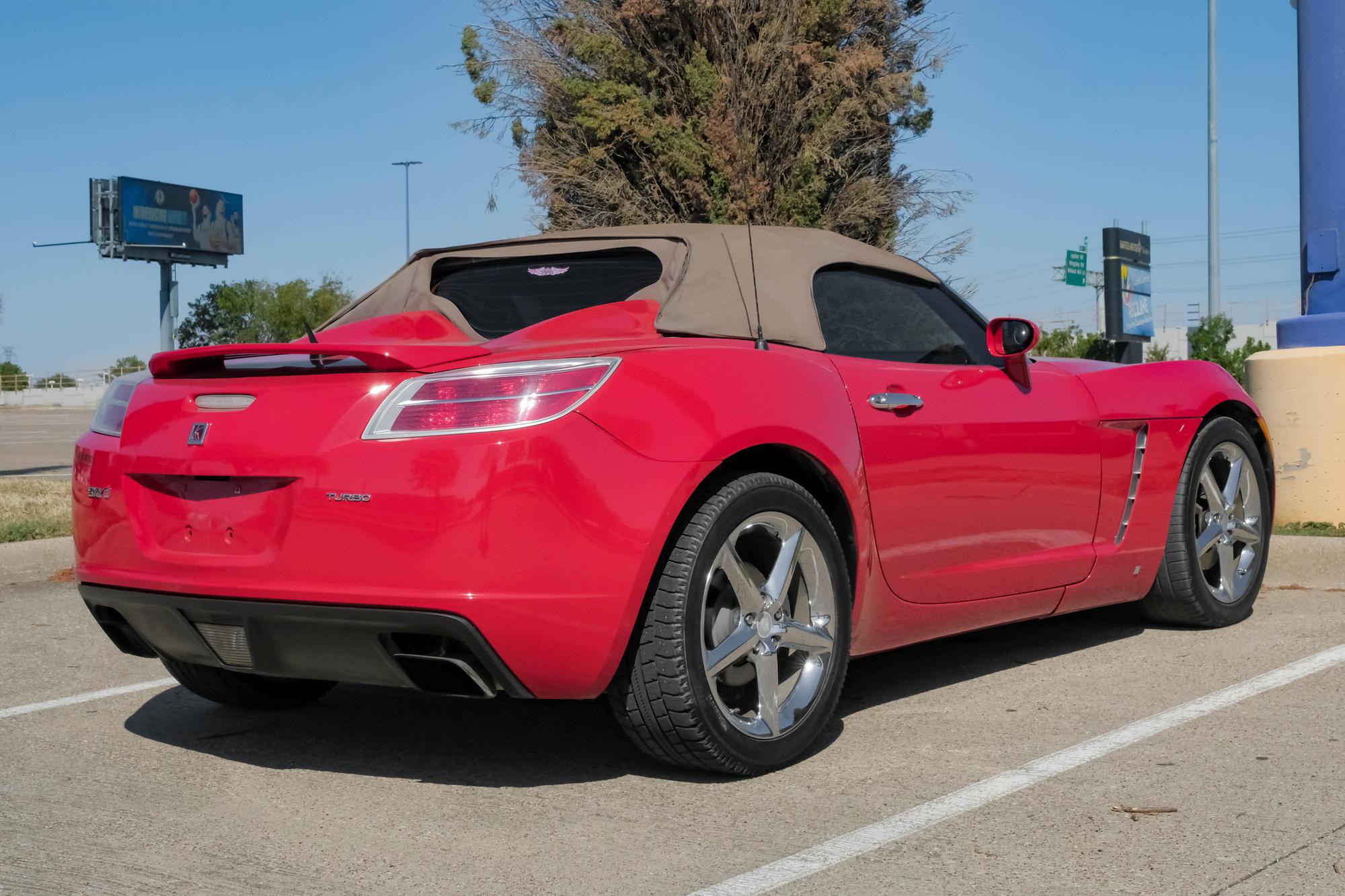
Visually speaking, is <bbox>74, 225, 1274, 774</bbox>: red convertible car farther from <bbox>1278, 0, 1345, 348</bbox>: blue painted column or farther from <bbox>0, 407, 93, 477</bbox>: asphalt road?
<bbox>1278, 0, 1345, 348</bbox>: blue painted column

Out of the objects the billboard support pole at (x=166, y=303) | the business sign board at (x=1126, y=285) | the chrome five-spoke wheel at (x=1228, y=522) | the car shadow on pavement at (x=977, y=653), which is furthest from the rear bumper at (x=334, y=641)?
the billboard support pole at (x=166, y=303)

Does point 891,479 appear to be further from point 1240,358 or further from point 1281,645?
point 1240,358

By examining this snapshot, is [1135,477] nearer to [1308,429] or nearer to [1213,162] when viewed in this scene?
[1308,429]

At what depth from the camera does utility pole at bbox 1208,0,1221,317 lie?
104 ft

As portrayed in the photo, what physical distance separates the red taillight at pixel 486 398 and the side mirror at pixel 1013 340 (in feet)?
5.80

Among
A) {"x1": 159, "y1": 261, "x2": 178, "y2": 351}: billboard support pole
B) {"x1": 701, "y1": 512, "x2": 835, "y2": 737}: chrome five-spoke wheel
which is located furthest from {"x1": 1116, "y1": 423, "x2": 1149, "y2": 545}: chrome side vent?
{"x1": 159, "y1": 261, "x2": 178, "y2": 351}: billboard support pole

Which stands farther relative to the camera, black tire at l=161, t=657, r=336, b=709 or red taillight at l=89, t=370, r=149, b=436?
black tire at l=161, t=657, r=336, b=709

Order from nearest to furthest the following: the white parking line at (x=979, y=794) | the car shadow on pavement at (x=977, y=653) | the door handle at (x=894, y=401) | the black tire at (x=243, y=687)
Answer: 1. the white parking line at (x=979, y=794)
2. the door handle at (x=894, y=401)
3. the black tire at (x=243, y=687)
4. the car shadow on pavement at (x=977, y=653)

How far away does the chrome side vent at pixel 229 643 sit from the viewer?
350cm

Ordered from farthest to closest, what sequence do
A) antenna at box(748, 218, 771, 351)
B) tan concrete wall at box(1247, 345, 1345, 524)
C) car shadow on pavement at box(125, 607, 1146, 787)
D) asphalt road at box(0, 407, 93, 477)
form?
asphalt road at box(0, 407, 93, 477) < tan concrete wall at box(1247, 345, 1345, 524) < antenna at box(748, 218, 771, 351) < car shadow on pavement at box(125, 607, 1146, 787)

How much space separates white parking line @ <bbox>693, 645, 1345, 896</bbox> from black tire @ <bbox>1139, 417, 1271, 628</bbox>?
64cm

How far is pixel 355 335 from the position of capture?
4.07 m

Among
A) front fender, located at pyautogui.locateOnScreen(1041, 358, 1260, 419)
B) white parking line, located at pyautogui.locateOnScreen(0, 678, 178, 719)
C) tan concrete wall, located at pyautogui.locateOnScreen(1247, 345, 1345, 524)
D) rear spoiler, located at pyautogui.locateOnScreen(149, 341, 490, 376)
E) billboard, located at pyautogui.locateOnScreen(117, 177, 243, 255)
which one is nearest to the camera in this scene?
rear spoiler, located at pyautogui.locateOnScreen(149, 341, 490, 376)

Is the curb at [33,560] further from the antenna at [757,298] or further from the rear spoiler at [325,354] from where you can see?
the antenna at [757,298]
